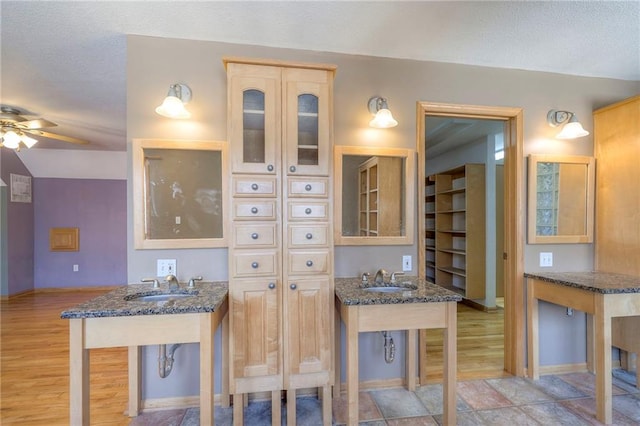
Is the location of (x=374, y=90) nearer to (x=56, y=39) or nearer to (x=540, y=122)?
(x=540, y=122)

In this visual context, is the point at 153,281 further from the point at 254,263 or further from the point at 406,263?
the point at 406,263

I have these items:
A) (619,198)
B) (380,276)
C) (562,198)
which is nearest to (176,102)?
(380,276)

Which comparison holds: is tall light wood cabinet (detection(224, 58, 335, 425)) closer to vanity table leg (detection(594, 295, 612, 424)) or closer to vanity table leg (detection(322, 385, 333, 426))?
vanity table leg (detection(322, 385, 333, 426))

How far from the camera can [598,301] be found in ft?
6.11

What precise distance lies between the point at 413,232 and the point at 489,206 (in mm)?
2447

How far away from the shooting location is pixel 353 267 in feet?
7.08

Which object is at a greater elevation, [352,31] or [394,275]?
[352,31]

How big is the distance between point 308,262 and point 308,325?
0.37 meters

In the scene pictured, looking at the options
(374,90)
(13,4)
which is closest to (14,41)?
(13,4)

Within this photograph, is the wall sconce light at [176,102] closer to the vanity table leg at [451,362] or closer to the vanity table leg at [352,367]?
the vanity table leg at [352,367]

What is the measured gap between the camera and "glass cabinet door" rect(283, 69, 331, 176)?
1771mm

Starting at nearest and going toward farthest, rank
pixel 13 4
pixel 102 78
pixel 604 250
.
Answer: pixel 13 4
pixel 604 250
pixel 102 78

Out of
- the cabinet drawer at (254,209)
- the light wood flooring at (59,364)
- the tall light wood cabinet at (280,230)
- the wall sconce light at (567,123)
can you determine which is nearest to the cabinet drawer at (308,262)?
the tall light wood cabinet at (280,230)

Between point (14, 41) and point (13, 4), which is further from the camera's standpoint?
point (14, 41)
